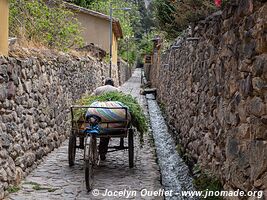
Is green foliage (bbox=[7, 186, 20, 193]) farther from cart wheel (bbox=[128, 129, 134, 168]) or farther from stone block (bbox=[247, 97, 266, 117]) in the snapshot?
stone block (bbox=[247, 97, 266, 117])

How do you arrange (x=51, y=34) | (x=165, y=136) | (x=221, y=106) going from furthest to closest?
1. (x=51, y=34)
2. (x=165, y=136)
3. (x=221, y=106)

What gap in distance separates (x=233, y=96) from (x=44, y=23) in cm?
973

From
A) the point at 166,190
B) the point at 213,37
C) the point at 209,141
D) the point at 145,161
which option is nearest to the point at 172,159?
the point at 145,161

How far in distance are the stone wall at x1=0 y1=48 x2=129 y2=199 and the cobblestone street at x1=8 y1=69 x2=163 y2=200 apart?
0.70ft

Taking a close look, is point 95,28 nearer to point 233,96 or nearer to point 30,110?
point 30,110

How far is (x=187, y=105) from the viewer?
26.2ft

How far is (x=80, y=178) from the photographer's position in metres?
6.56

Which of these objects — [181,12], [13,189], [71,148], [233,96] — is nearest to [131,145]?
[71,148]

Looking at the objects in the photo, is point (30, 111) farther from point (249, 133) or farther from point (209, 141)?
point (249, 133)

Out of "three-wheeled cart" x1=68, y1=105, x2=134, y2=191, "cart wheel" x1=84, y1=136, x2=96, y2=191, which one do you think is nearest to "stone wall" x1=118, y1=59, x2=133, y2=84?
"three-wheeled cart" x1=68, y1=105, x2=134, y2=191

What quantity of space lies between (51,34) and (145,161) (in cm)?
697

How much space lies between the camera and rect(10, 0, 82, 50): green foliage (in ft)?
36.8

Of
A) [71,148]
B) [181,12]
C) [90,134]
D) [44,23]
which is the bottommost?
[71,148]

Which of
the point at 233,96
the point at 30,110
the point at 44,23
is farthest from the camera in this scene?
the point at 44,23
